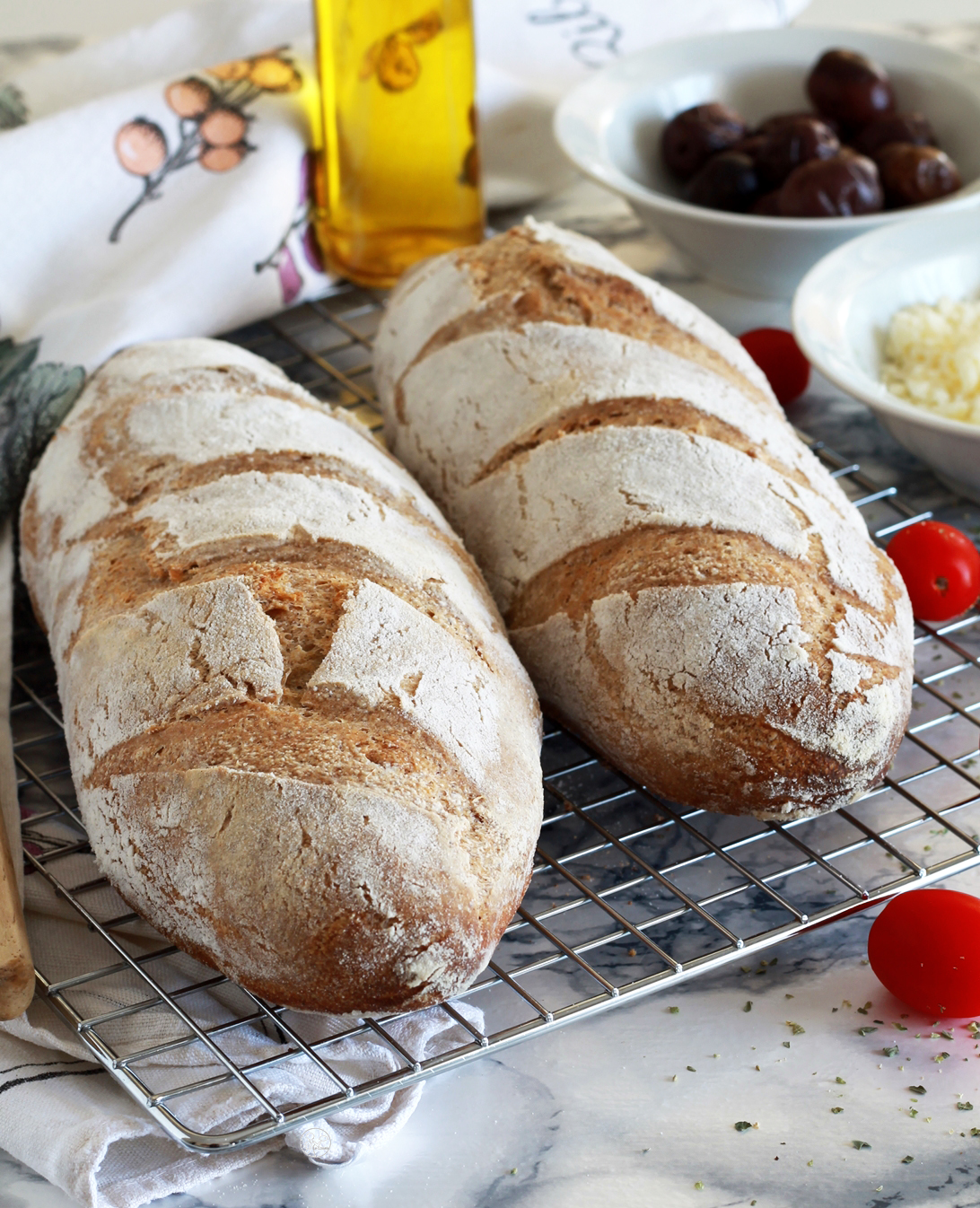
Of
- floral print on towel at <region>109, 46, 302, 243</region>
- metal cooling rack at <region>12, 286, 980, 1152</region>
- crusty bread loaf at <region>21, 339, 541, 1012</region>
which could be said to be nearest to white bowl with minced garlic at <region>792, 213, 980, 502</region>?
metal cooling rack at <region>12, 286, 980, 1152</region>

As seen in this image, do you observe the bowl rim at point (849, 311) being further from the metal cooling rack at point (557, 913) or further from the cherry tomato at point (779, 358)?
the metal cooling rack at point (557, 913)

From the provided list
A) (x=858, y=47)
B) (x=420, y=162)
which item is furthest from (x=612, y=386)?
(x=858, y=47)

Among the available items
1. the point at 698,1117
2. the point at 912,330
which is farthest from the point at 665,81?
the point at 698,1117

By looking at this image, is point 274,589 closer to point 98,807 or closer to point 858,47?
point 98,807

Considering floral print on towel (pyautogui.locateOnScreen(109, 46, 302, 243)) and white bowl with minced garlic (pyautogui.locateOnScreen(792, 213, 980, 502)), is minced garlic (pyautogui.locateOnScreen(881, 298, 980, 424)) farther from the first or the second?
floral print on towel (pyautogui.locateOnScreen(109, 46, 302, 243))

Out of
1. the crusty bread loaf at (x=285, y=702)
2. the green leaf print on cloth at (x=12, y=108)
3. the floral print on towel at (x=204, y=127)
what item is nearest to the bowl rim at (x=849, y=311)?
the crusty bread loaf at (x=285, y=702)

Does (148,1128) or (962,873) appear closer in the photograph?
(148,1128)

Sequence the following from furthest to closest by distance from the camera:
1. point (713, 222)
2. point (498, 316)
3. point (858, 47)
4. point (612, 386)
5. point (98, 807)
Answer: point (858, 47) < point (713, 222) < point (498, 316) < point (612, 386) < point (98, 807)
